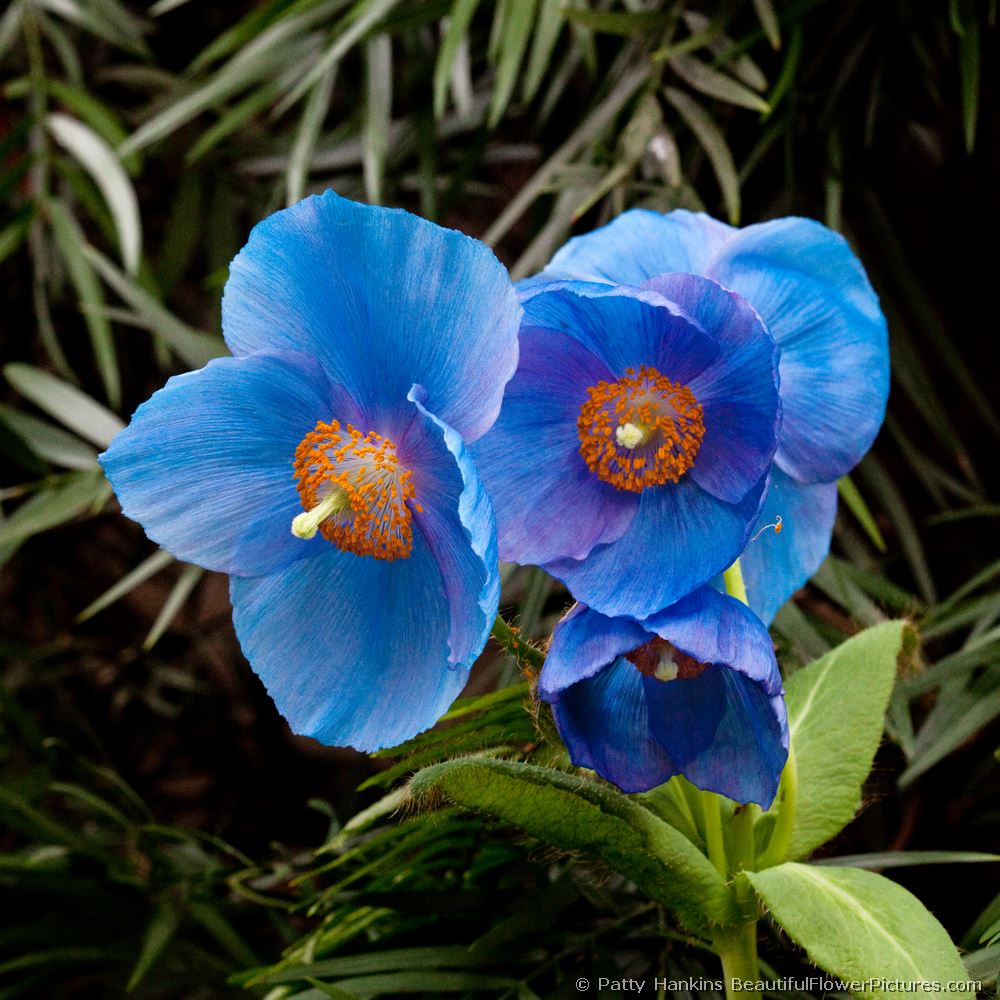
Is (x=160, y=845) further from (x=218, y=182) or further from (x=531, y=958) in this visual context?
(x=218, y=182)

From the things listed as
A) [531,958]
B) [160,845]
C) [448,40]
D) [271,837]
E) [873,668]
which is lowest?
[271,837]

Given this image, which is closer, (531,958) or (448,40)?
(531,958)

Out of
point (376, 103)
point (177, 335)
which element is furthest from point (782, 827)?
point (376, 103)

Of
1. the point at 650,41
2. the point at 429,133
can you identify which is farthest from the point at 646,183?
the point at 429,133

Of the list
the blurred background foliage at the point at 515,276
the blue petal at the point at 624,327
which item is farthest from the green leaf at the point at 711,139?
the blue petal at the point at 624,327

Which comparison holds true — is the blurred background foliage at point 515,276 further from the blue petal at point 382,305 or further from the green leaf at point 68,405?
the blue petal at point 382,305

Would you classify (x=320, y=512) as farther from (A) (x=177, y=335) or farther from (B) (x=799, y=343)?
(A) (x=177, y=335)
